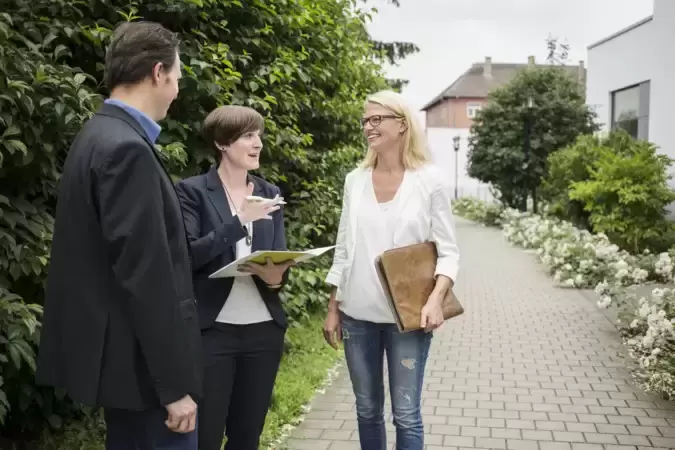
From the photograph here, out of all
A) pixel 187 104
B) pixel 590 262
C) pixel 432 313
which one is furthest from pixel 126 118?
pixel 590 262

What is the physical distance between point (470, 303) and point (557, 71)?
21.2 m

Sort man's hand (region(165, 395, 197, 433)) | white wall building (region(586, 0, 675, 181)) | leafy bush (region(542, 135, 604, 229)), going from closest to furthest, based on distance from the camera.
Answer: man's hand (region(165, 395, 197, 433)) < white wall building (region(586, 0, 675, 181)) < leafy bush (region(542, 135, 604, 229))

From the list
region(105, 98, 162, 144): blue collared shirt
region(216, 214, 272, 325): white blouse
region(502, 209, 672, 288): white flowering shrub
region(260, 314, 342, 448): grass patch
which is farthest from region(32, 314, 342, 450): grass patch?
region(502, 209, 672, 288): white flowering shrub

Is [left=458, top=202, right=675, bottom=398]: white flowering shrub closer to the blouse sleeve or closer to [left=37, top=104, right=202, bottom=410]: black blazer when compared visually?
the blouse sleeve

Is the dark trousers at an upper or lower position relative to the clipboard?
lower

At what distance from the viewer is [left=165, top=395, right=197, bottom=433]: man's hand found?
213cm

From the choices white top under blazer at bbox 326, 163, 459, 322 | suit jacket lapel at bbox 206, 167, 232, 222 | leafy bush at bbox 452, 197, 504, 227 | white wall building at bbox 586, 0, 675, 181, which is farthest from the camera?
leafy bush at bbox 452, 197, 504, 227

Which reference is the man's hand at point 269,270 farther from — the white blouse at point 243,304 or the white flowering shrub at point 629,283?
the white flowering shrub at point 629,283

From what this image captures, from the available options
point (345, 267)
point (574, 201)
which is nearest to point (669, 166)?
point (574, 201)

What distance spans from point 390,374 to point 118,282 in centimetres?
162

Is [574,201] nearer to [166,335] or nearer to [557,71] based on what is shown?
[557,71]

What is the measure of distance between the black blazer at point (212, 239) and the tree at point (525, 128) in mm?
24986

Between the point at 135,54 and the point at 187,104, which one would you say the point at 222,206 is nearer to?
the point at 135,54

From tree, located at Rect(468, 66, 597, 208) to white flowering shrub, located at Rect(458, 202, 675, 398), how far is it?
870 cm
